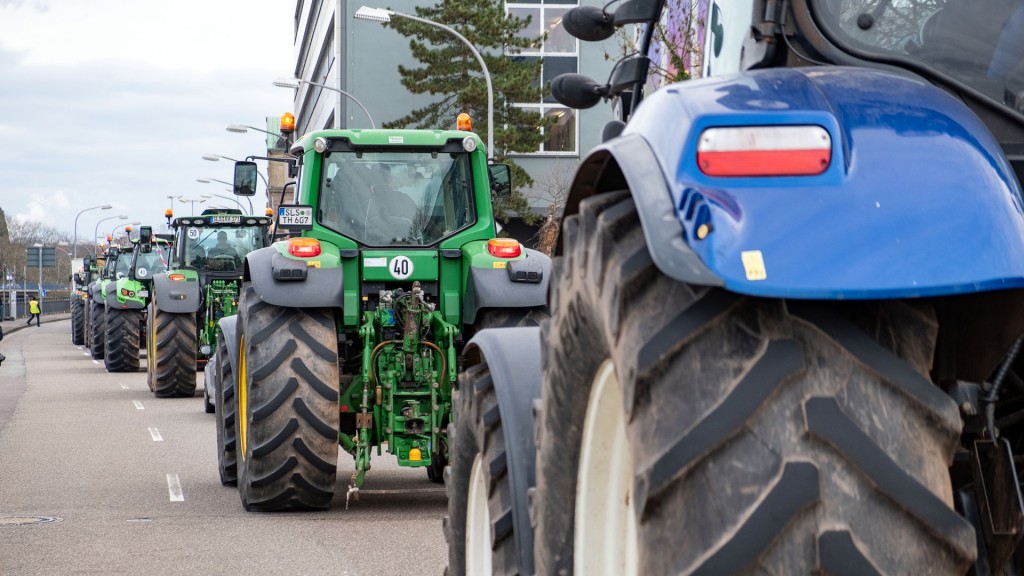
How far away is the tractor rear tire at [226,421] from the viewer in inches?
430

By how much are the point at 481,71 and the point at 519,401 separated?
141ft

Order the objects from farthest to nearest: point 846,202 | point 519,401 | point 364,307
→ 1. point 364,307
2. point 519,401
3. point 846,202

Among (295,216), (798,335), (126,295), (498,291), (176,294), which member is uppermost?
(798,335)

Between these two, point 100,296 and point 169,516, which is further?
point 100,296

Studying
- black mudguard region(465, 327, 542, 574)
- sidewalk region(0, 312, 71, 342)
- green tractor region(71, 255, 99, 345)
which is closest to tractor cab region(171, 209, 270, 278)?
black mudguard region(465, 327, 542, 574)

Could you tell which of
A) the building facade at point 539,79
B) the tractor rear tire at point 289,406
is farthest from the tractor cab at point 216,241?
the building facade at point 539,79

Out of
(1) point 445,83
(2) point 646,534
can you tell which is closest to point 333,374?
(2) point 646,534

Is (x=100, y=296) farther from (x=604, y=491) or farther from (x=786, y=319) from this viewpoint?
(x=786, y=319)

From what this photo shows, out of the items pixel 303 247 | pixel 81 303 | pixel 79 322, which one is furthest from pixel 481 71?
pixel 303 247

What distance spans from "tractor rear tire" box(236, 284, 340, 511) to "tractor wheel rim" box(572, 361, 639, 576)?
6.36m

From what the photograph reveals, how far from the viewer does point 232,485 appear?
11281 millimetres

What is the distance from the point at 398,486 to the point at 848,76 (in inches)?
357

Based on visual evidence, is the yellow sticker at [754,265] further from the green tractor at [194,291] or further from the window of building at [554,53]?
the window of building at [554,53]

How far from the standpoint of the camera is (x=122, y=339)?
27.9m
